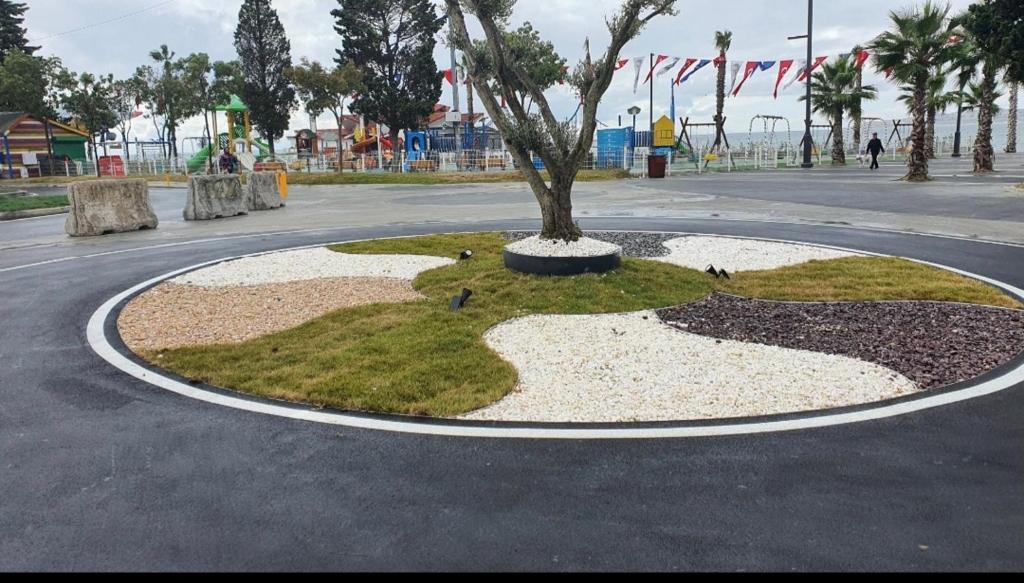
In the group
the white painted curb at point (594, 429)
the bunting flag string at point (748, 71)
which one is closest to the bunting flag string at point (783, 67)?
the bunting flag string at point (748, 71)

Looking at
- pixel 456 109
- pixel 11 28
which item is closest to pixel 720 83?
pixel 456 109

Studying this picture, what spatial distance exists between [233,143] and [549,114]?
36.7m

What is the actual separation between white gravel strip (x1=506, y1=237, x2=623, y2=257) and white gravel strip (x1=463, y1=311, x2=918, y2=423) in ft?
6.74

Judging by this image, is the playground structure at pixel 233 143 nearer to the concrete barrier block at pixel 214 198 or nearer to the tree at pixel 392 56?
the tree at pixel 392 56

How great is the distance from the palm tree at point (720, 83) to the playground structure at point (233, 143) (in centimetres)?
3133

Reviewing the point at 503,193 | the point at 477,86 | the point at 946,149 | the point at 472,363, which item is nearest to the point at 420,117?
the point at 503,193

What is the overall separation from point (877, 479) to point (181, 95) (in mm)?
70796

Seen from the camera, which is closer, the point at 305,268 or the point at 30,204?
the point at 305,268

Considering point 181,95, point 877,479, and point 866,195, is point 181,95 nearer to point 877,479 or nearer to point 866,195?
point 866,195

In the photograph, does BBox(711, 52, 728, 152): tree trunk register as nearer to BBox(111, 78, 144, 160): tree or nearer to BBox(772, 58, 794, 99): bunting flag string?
BBox(772, 58, 794, 99): bunting flag string

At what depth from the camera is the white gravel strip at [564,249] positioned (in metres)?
8.84

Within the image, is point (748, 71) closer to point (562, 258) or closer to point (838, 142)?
point (838, 142)

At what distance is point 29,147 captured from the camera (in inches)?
2080

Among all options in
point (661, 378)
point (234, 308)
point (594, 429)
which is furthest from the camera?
point (234, 308)
